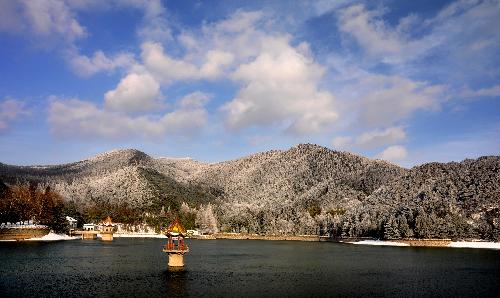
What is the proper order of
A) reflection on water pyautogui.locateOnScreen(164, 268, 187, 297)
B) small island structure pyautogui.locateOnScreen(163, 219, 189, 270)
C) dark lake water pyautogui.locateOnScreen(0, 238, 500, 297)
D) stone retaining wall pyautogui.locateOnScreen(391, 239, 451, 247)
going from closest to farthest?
reflection on water pyautogui.locateOnScreen(164, 268, 187, 297) → dark lake water pyautogui.locateOnScreen(0, 238, 500, 297) → small island structure pyautogui.locateOnScreen(163, 219, 189, 270) → stone retaining wall pyautogui.locateOnScreen(391, 239, 451, 247)

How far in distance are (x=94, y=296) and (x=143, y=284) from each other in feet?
36.4

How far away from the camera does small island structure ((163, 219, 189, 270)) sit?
267ft

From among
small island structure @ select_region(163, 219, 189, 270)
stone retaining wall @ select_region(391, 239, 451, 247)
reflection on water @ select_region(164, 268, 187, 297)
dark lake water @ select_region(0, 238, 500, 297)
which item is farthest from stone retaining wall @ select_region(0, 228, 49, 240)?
stone retaining wall @ select_region(391, 239, 451, 247)

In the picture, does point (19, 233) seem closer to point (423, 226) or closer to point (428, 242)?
point (428, 242)

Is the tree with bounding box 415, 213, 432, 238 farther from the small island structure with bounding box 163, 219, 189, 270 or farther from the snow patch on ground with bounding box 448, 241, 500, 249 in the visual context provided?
the small island structure with bounding box 163, 219, 189, 270

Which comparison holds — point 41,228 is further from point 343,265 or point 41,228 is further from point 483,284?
point 483,284

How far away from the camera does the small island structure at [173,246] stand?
81375 millimetres

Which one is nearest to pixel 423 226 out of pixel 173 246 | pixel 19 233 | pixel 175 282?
pixel 173 246

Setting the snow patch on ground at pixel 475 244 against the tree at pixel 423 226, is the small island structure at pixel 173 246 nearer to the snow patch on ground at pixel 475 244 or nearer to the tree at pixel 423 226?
the snow patch on ground at pixel 475 244

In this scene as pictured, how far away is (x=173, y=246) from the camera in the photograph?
84.9 meters

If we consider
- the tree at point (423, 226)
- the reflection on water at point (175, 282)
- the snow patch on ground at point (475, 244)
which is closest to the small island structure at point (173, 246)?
the reflection on water at point (175, 282)

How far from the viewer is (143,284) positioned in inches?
2532

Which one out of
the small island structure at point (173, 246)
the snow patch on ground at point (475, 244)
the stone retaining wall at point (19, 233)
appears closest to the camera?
the small island structure at point (173, 246)

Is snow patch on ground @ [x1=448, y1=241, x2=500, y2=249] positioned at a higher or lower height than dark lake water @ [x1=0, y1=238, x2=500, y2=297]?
lower
